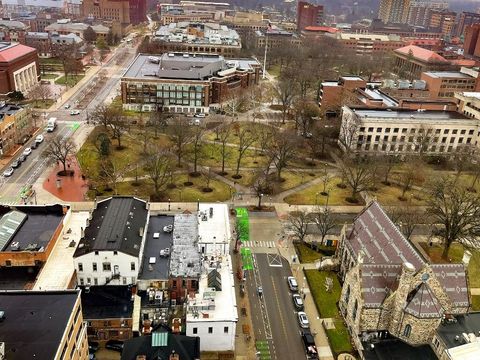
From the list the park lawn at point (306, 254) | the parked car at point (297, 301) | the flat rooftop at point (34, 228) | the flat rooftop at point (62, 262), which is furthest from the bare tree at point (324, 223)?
the flat rooftop at point (34, 228)

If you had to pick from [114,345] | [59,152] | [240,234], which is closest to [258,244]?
[240,234]

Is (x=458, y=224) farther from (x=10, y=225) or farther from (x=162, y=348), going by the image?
(x=10, y=225)

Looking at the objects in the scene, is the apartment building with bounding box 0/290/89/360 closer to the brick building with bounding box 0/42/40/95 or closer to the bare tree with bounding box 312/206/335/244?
the bare tree with bounding box 312/206/335/244

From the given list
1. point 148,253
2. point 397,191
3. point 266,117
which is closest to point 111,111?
point 266,117

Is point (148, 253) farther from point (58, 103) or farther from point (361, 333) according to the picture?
point (58, 103)

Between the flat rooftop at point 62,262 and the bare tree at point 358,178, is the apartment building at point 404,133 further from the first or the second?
the flat rooftop at point 62,262

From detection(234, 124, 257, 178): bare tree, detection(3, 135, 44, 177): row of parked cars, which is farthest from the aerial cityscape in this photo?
detection(234, 124, 257, 178): bare tree
